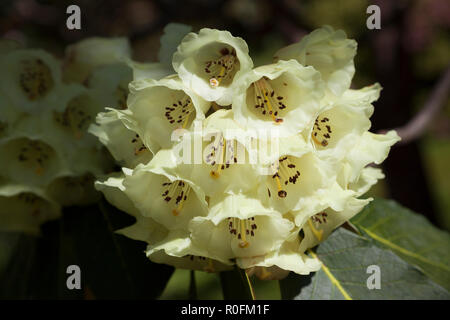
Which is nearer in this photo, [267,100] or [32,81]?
[267,100]

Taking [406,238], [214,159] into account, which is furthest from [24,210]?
[406,238]

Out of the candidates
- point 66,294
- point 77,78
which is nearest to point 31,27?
point 77,78

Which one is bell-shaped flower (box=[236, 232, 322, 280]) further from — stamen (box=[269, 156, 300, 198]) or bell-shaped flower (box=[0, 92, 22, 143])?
bell-shaped flower (box=[0, 92, 22, 143])

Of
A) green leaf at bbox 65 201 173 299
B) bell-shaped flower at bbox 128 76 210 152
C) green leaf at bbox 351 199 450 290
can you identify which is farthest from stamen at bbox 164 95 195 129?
green leaf at bbox 351 199 450 290

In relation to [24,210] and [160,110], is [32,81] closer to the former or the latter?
[24,210]

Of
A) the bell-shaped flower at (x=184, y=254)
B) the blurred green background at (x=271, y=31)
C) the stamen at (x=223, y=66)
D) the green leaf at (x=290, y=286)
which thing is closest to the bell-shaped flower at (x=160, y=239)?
the bell-shaped flower at (x=184, y=254)
